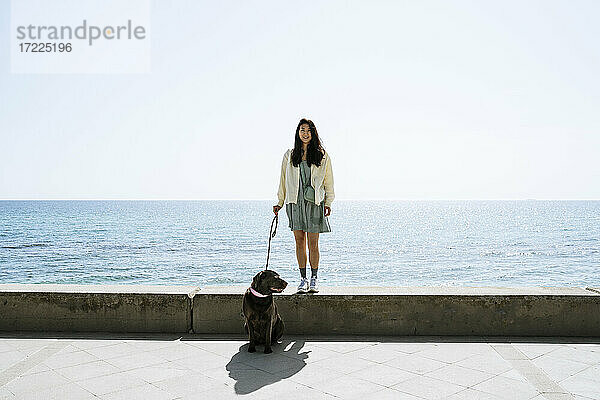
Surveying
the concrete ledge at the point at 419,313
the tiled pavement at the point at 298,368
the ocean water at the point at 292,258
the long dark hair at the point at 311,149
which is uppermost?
the long dark hair at the point at 311,149

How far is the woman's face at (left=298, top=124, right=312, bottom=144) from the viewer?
6078 millimetres

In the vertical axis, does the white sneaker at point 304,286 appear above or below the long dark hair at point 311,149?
below

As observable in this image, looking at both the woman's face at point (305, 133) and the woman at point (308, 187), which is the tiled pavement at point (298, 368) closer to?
the woman at point (308, 187)

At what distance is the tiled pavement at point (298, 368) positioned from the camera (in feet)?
13.8

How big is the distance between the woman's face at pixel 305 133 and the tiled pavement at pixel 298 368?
6.52 ft

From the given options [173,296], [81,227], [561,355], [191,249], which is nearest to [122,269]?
[191,249]

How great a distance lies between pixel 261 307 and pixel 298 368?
67 cm

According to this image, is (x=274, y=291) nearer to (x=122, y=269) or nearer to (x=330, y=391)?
(x=330, y=391)

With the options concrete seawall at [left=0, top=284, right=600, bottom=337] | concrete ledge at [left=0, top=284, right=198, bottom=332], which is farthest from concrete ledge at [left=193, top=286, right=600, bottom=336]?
concrete ledge at [left=0, top=284, right=198, bottom=332]

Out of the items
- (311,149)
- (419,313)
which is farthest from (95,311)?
(419,313)

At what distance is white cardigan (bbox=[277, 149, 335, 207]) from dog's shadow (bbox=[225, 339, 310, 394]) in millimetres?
1488

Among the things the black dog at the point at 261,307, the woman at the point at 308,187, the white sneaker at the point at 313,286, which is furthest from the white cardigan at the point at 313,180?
the black dog at the point at 261,307

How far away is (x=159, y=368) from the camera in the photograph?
4.80 m

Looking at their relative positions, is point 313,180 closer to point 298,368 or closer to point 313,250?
point 313,250
